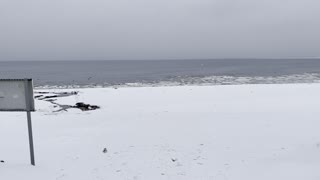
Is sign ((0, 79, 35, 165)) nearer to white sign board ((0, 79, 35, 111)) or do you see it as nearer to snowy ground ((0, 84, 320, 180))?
white sign board ((0, 79, 35, 111))

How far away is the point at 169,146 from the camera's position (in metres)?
10.4

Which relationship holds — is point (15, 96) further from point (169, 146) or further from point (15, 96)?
point (169, 146)

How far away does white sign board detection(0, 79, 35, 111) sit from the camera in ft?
26.1

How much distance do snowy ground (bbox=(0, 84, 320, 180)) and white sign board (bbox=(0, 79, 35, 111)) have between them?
63.1 inches

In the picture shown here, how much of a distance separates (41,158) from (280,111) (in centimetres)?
1180

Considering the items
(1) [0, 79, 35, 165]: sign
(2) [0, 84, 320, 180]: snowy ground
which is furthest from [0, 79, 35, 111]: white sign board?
(2) [0, 84, 320, 180]: snowy ground

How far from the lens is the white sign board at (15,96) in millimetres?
7969

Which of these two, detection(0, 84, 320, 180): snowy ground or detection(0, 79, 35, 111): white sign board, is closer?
detection(0, 79, 35, 111): white sign board

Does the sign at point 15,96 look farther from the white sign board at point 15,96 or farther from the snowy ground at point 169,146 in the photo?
the snowy ground at point 169,146

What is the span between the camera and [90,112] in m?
18.7

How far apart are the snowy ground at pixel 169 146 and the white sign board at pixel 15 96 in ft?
5.26

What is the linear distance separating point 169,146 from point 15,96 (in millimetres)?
4685

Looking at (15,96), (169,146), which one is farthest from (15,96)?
(169,146)

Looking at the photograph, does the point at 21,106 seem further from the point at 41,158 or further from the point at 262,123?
the point at 262,123
